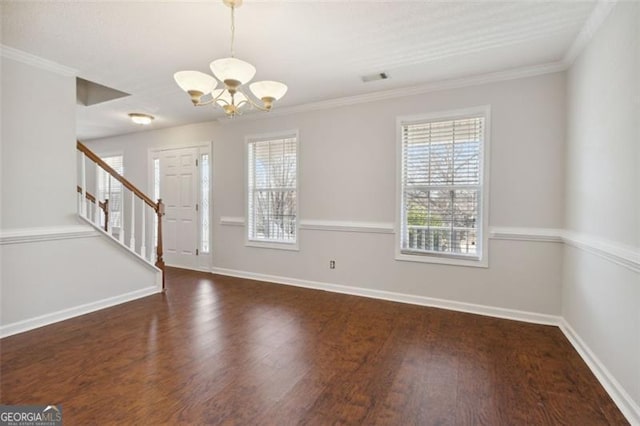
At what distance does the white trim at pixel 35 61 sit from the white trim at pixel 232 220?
262 cm

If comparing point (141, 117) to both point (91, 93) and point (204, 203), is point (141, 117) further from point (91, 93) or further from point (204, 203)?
point (204, 203)

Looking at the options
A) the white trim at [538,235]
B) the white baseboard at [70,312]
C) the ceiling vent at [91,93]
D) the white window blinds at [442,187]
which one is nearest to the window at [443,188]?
the white window blinds at [442,187]

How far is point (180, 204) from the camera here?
18.3ft

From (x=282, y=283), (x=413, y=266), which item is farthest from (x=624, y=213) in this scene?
(x=282, y=283)

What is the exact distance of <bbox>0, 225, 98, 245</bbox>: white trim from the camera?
8.97 feet

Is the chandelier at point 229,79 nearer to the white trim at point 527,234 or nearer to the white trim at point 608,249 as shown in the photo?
→ the white trim at point 608,249

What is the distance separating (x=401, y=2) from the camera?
6.93 feet

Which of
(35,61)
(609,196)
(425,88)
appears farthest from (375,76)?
(35,61)

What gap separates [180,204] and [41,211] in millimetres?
2616

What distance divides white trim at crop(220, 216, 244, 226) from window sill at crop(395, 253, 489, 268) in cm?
253

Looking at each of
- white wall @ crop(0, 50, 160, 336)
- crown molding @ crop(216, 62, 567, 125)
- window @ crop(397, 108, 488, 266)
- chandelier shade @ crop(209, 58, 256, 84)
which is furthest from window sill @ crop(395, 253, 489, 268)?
white wall @ crop(0, 50, 160, 336)

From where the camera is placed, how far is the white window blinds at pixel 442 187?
3422 mm

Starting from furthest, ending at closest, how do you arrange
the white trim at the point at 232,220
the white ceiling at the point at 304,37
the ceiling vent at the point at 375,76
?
the white trim at the point at 232,220, the ceiling vent at the point at 375,76, the white ceiling at the point at 304,37

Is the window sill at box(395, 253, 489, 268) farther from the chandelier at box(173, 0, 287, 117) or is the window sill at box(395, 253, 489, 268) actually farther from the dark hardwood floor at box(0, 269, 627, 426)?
the chandelier at box(173, 0, 287, 117)
